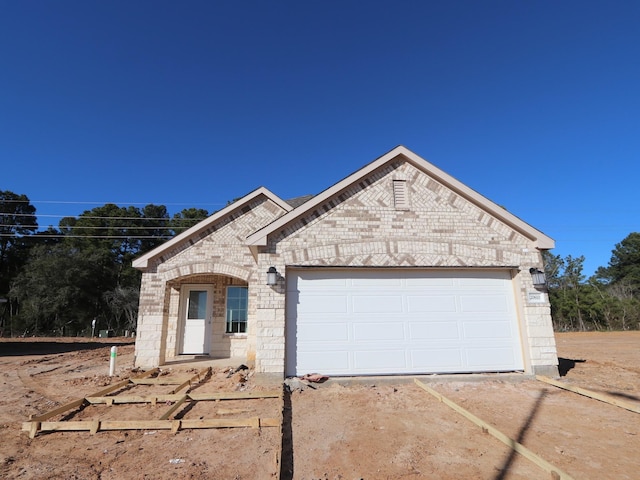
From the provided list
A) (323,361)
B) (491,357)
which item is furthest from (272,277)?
(491,357)

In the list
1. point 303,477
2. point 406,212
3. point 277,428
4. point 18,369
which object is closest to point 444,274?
point 406,212

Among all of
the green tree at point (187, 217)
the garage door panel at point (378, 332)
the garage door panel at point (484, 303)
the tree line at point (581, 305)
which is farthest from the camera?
the green tree at point (187, 217)

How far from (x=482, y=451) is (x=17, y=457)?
18.7 feet

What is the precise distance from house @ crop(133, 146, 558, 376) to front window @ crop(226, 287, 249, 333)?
475cm

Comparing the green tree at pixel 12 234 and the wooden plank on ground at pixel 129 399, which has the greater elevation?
the green tree at pixel 12 234

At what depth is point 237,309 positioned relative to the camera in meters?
13.4

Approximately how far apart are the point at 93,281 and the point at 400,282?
34.4 m

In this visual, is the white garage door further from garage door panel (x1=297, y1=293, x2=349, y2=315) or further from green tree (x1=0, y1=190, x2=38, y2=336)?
green tree (x1=0, y1=190, x2=38, y2=336)

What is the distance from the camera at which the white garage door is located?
8555 mm

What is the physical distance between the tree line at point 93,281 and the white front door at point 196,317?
58.7 feet

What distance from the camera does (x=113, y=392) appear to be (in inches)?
305

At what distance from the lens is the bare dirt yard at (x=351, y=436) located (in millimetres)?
3904

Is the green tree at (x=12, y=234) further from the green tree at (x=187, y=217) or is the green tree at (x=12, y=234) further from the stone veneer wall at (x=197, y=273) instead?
the stone veneer wall at (x=197, y=273)

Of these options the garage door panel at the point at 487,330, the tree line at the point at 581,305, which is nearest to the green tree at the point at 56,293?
the garage door panel at the point at 487,330
